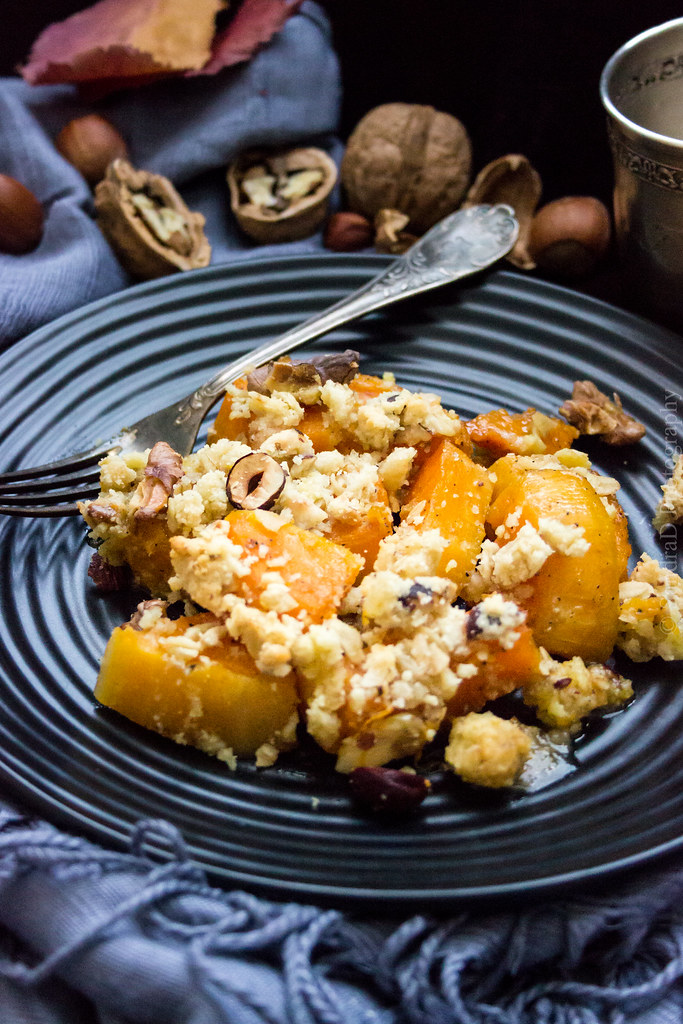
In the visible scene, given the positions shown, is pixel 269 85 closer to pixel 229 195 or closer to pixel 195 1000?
pixel 229 195

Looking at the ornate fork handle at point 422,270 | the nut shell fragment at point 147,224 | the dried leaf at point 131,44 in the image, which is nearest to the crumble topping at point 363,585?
the ornate fork handle at point 422,270

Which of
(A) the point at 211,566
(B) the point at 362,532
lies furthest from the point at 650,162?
(A) the point at 211,566

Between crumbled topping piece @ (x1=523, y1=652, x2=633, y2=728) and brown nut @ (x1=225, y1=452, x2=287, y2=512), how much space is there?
563 millimetres

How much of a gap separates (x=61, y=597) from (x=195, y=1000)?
0.78 metres

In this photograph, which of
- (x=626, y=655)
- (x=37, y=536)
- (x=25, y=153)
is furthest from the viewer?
(x=25, y=153)

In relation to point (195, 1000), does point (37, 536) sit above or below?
above

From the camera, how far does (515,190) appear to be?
277cm

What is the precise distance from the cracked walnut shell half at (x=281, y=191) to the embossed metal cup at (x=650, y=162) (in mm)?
859

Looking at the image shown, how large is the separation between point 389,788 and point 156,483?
728 mm

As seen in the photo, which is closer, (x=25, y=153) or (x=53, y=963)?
(x=53, y=963)

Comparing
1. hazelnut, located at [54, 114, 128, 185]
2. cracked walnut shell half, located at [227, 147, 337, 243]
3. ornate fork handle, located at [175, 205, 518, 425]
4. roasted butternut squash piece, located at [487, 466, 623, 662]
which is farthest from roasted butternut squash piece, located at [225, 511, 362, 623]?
hazelnut, located at [54, 114, 128, 185]

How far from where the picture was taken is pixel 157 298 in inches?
94.0

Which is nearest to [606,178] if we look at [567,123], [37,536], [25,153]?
[567,123]

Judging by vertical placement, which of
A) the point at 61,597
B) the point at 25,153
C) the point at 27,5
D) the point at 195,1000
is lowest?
the point at 195,1000
